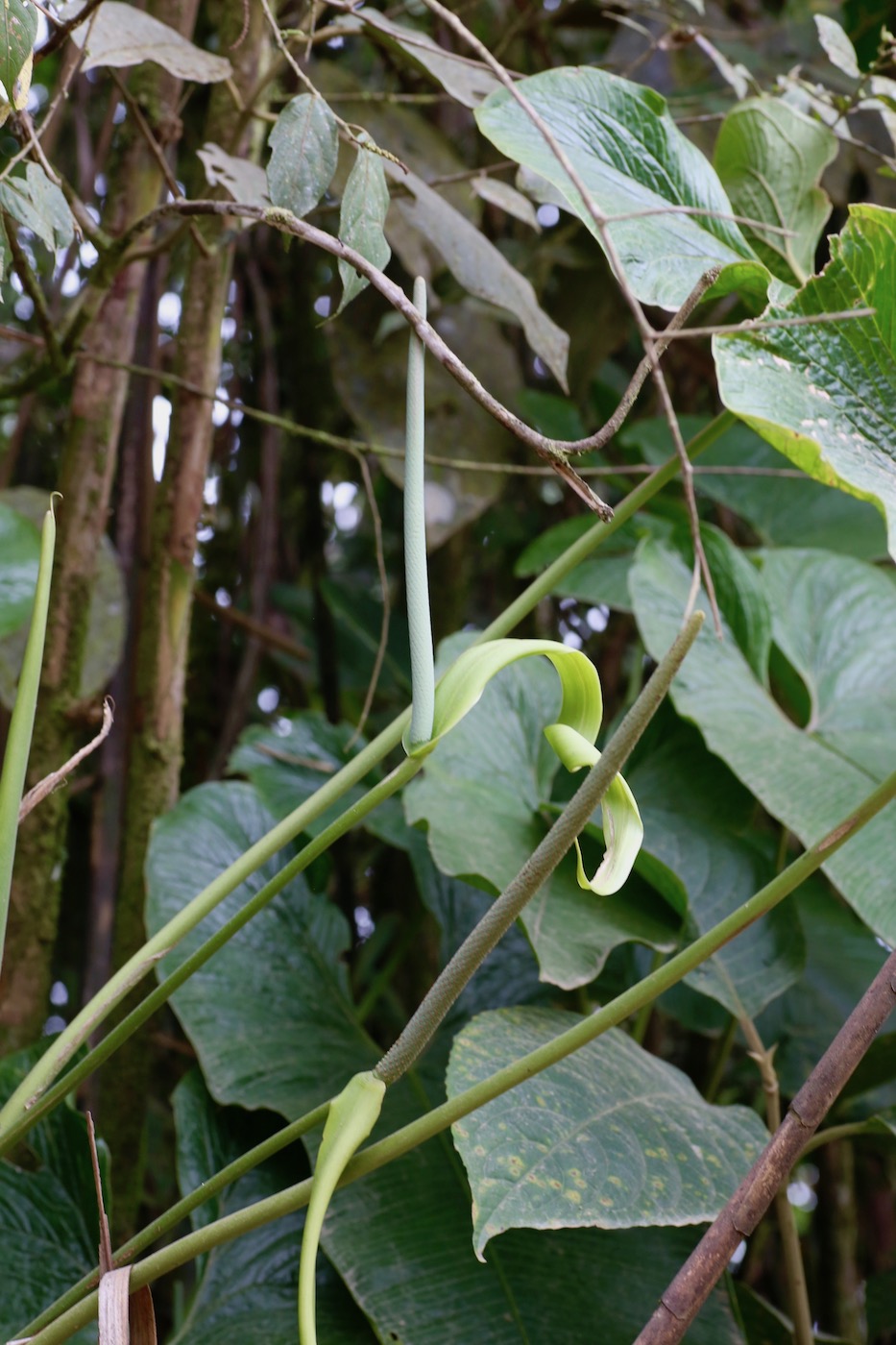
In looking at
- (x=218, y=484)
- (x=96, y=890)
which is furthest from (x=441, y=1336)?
(x=218, y=484)

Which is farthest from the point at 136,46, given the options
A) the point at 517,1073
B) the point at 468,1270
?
the point at 468,1270

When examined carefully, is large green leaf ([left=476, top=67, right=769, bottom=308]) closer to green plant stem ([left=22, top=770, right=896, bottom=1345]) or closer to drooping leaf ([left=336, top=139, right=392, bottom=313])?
drooping leaf ([left=336, top=139, right=392, bottom=313])

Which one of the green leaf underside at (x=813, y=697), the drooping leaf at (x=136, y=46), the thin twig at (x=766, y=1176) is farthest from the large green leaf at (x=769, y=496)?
the thin twig at (x=766, y=1176)

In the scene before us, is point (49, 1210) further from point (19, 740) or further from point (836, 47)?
point (836, 47)

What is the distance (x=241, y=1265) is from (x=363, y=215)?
45 centimetres

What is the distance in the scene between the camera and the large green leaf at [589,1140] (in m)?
0.33

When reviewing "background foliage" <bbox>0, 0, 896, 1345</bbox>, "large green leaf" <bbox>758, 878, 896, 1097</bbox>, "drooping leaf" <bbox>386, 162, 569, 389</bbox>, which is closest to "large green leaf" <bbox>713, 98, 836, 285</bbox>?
"background foliage" <bbox>0, 0, 896, 1345</bbox>

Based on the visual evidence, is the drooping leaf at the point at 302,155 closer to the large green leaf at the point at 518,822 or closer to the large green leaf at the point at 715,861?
the large green leaf at the point at 518,822

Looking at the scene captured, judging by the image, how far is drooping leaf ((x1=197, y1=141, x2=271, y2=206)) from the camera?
459 millimetres

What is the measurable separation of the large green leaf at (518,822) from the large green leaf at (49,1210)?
0.21 m

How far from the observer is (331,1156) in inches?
9.6

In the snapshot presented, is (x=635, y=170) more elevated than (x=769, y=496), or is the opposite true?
(x=635, y=170)

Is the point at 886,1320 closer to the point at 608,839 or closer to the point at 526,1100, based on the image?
the point at 526,1100

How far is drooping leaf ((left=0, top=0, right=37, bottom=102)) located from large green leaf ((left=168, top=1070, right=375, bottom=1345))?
425 mm
